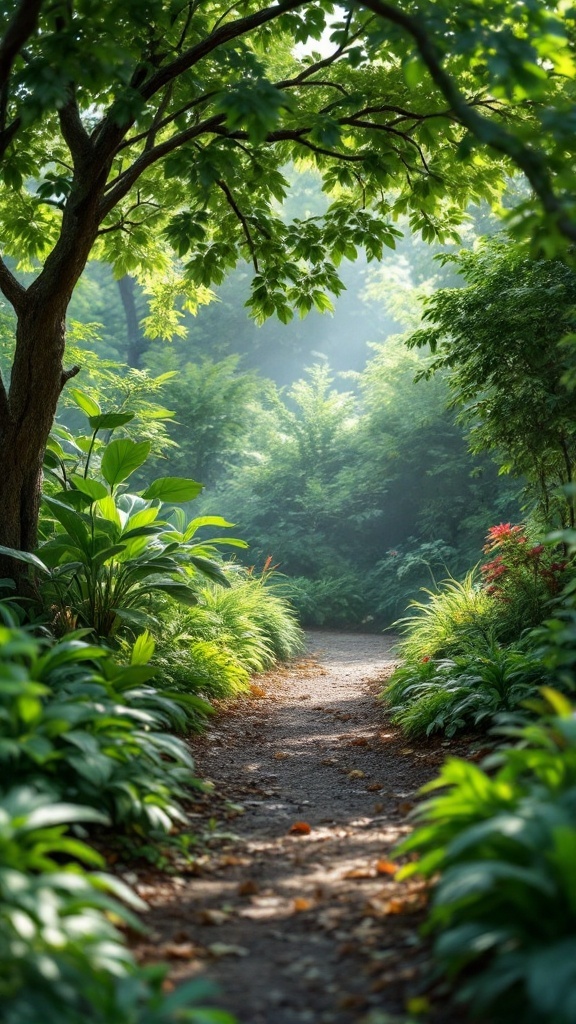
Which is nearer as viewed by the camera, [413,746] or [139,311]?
[413,746]

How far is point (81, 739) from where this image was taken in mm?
2637

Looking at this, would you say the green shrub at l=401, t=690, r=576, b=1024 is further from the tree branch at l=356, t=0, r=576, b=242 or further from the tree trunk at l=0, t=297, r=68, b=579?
the tree trunk at l=0, t=297, r=68, b=579

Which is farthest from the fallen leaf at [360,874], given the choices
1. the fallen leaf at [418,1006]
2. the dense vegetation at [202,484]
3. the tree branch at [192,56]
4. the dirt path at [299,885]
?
the tree branch at [192,56]

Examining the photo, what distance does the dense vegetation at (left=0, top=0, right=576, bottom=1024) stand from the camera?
6.05ft

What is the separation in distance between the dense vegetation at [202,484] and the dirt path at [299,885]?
18cm

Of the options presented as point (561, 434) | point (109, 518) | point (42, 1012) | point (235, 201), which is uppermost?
point (235, 201)

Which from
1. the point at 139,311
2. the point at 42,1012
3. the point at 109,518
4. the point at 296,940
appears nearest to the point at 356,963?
the point at 296,940

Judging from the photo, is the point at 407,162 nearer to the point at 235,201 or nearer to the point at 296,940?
the point at 235,201

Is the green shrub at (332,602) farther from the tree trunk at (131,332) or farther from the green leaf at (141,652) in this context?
the tree trunk at (131,332)

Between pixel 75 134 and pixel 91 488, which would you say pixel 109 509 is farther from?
pixel 75 134

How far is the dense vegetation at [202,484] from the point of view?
6.05ft

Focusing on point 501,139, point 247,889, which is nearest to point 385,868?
point 247,889

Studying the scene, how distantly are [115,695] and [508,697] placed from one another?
7.19ft

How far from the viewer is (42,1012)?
1653 mm
